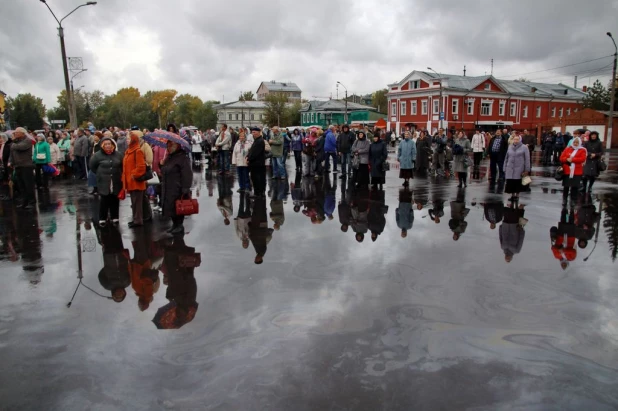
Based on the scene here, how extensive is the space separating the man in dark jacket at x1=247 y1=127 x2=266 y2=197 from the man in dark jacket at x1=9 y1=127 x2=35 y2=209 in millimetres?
5208

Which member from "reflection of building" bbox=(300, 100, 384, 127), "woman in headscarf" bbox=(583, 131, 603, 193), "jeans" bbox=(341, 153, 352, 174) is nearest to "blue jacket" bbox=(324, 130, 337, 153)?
"jeans" bbox=(341, 153, 352, 174)

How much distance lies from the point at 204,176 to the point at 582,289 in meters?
14.7

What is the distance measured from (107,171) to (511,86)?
71.5 m

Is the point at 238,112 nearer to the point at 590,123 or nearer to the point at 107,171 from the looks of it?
the point at 590,123

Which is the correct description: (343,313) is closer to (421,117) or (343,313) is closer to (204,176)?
(204,176)

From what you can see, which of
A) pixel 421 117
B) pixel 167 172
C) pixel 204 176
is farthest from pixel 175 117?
pixel 167 172

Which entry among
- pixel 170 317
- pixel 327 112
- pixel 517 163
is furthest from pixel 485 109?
pixel 170 317

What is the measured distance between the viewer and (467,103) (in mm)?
62719

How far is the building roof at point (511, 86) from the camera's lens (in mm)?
62844

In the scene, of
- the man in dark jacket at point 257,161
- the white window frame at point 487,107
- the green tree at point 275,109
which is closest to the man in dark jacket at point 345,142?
the man in dark jacket at point 257,161

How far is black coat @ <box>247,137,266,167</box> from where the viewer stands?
11.8m

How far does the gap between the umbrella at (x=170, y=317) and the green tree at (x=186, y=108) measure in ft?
420

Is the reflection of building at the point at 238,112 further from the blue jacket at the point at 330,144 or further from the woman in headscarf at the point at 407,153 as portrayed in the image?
the woman in headscarf at the point at 407,153

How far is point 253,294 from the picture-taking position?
544cm
